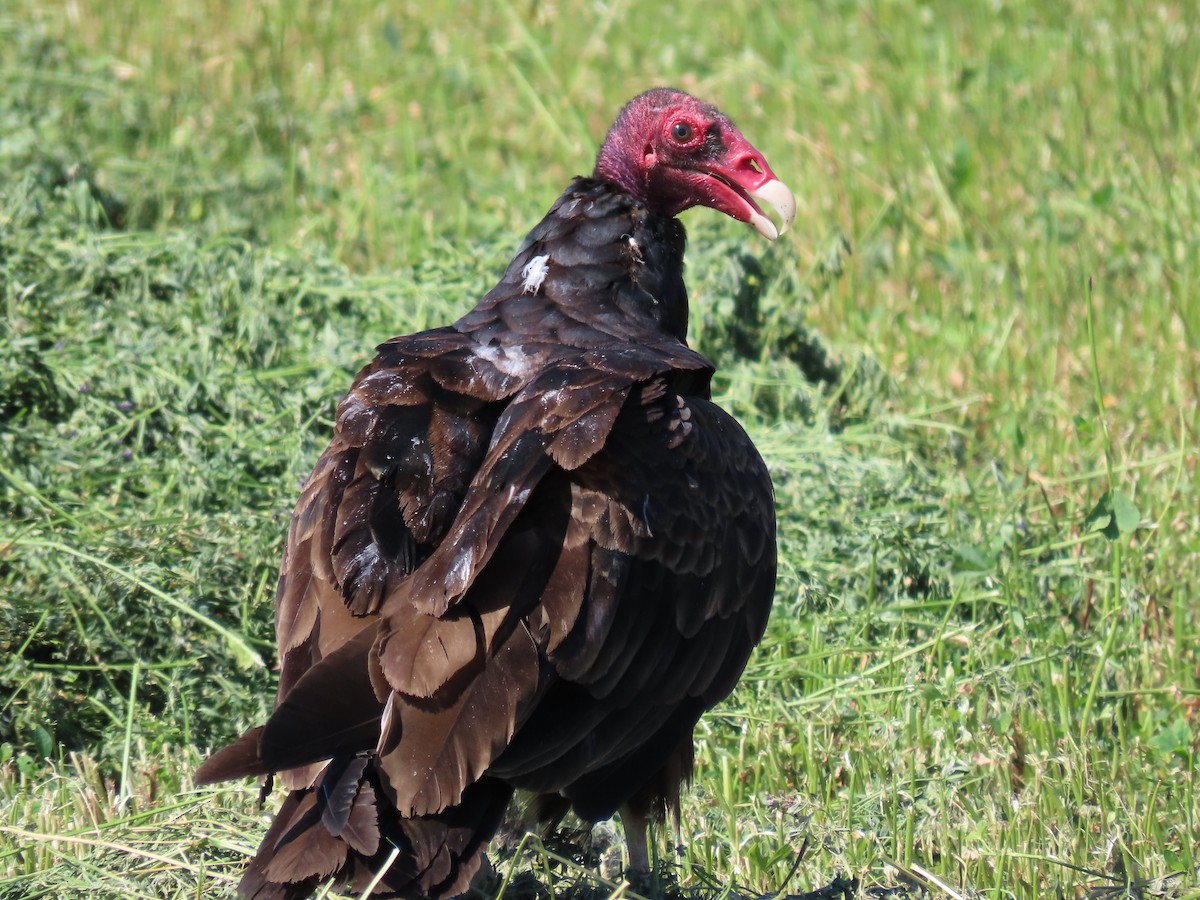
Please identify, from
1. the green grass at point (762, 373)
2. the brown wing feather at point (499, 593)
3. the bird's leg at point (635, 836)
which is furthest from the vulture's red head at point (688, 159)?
the bird's leg at point (635, 836)

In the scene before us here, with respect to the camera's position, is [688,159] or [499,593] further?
[688,159]

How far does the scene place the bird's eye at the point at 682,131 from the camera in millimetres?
4070

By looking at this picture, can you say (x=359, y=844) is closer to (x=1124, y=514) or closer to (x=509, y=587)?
(x=509, y=587)

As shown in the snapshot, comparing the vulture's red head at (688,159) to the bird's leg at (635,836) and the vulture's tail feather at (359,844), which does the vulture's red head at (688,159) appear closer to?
the bird's leg at (635,836)

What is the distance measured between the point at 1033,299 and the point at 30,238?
4.01 metres

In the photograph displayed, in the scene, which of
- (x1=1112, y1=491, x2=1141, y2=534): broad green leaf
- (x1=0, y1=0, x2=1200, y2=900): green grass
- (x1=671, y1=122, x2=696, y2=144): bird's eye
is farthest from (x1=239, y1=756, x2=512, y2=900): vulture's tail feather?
(x1=1112, y1=491, x2=1141, y2=534): broad green leaf

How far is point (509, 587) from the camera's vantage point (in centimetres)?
304

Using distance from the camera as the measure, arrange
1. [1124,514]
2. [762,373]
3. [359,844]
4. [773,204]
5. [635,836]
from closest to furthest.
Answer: [359,844]
[635,836]
[773,204]
[1124,514]
[762,373]

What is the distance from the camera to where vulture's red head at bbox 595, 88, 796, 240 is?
4078 mm

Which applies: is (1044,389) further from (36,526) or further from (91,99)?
(91,99)

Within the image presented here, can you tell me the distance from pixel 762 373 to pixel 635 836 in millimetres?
2408

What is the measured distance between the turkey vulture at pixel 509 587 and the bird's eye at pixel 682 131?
1.19 feet

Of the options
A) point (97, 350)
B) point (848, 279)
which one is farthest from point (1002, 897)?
point (848, 279)

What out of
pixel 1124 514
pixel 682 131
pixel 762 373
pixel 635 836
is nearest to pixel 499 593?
pixel 635 836
